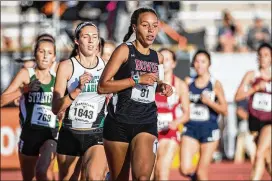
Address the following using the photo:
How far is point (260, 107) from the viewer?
42.1ft

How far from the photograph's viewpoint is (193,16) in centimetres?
2067

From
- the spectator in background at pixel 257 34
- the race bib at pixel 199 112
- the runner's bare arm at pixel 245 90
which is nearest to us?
the race bib at pixel 199 112

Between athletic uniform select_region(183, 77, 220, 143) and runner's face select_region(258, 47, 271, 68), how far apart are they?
0.93 m

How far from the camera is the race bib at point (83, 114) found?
341 inches

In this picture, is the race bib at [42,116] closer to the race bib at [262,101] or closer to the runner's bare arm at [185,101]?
the runner's bare arm at [185,101]

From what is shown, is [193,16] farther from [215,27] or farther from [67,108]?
[67,108]

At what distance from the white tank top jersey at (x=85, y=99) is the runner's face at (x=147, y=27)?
0.93m

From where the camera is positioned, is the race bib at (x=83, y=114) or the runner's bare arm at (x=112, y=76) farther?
the race bib at (x=83, y=114)

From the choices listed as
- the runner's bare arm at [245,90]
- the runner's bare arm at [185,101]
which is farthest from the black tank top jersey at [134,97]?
the runner's bare arm at [245,90]

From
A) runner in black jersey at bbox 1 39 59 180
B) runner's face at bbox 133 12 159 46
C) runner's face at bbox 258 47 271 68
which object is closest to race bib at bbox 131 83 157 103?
runner's face at bbox 133 12 159 46

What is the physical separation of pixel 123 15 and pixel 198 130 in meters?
6.46

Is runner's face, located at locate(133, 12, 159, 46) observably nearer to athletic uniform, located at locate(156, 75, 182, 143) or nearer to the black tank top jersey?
the black tank top jersey

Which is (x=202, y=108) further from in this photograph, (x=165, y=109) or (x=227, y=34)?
(x=227, y=34)

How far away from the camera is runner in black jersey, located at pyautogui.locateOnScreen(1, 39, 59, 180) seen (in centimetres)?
1016
